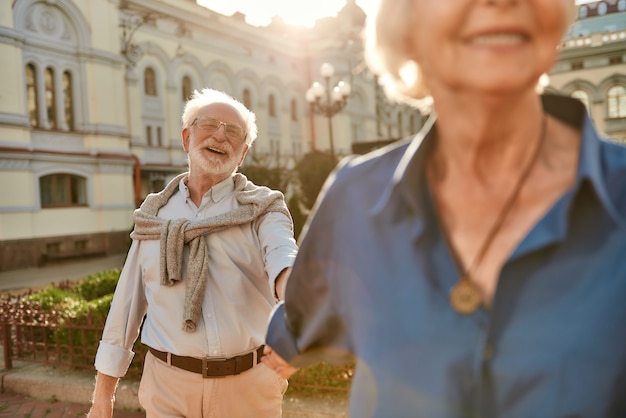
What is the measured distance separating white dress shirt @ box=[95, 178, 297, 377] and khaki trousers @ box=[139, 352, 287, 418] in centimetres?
11

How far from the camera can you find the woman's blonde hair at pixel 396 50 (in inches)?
41.1

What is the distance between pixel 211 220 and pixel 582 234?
6.24 feet

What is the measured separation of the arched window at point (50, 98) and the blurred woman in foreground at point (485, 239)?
63.6 feet

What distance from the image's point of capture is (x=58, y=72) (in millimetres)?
18266

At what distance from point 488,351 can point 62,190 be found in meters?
19.8

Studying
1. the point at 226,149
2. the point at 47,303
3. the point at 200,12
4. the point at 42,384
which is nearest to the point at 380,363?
the point at 226,149

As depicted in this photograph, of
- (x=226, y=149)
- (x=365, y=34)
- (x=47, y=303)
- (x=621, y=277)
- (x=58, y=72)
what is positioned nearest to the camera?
(x=621, y=277)

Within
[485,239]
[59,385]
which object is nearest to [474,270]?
[485,239]

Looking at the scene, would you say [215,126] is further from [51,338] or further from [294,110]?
[294,110]

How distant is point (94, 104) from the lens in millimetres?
19234

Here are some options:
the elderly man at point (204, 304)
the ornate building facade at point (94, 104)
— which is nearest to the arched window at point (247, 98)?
the ornate building facade at point (94, 104)

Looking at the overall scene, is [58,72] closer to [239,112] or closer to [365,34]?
[239,112]

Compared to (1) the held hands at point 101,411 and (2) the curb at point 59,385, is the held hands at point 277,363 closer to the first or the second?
(1) the held hands at point 101,411

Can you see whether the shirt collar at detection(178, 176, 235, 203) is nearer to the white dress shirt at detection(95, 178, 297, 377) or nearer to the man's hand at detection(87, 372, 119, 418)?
the white dress shirt at detection(95, 178, 297, 377)
